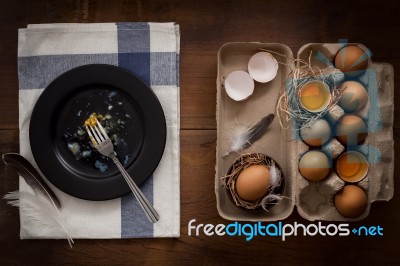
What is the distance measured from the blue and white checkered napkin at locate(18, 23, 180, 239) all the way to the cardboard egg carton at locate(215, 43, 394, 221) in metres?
0.09

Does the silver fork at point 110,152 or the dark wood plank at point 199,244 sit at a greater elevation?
the silver fork at point 110,152

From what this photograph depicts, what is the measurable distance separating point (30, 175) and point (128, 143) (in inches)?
7.2

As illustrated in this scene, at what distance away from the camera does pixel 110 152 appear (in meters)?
0.86

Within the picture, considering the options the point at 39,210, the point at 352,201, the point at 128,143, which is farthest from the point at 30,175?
the point at 352,201

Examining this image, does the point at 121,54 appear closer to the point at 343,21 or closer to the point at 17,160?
the point at 17,160

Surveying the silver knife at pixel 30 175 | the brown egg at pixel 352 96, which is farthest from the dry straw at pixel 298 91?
the silver knife at pixel 30 175

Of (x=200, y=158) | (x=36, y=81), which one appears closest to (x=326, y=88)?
(x=200, y=158)

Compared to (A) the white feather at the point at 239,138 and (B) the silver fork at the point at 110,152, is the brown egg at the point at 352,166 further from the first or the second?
(B) the silver fork at the point at 110,152

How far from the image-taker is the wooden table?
91 centimetres

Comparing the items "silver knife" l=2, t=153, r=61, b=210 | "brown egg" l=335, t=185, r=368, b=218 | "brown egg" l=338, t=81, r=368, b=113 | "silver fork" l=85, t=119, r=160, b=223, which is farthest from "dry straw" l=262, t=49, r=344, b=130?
"silver knife" l=2, t=153, r=61, b=210

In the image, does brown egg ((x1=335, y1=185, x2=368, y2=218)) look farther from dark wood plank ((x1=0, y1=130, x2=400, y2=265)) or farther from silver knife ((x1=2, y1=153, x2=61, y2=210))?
silver knife ((x1=2, y1=153, x2=61, y2=210))

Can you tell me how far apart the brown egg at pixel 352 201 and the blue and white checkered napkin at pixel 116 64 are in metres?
0.29

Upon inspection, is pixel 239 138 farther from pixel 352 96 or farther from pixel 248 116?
pixel 352 96

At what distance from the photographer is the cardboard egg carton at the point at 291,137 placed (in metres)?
0.87
